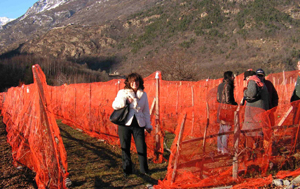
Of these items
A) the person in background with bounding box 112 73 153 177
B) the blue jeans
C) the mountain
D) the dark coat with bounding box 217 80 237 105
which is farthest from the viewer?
the mountain

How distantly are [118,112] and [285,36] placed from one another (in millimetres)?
87000

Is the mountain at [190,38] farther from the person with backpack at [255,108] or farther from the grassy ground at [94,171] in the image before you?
the person with backpack at [255,108]

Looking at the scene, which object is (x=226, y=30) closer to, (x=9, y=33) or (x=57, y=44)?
(x=57, y=44)

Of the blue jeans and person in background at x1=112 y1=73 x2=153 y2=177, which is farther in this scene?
person in background at x1=112 y1=73 x2=153 y2=177

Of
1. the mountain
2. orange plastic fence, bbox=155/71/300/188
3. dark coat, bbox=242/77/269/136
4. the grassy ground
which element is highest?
the mountain

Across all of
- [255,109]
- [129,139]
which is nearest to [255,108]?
[255,109]

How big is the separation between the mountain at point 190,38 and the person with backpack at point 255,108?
33529 millimetres

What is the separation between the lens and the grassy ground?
418 cm

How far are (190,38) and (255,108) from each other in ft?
336

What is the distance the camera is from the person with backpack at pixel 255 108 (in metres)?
3.84

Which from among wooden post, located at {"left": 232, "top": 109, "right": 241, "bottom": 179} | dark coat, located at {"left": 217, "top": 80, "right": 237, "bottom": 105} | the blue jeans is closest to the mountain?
dark coat, located at {"left": 217, "top": 80, "right": 237, "bottom": 105}

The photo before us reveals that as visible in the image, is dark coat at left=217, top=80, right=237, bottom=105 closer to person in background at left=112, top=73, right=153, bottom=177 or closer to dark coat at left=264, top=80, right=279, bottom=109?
dark coat at left=264, top=80, right=279, bottom=109

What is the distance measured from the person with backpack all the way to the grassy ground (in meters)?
1.54

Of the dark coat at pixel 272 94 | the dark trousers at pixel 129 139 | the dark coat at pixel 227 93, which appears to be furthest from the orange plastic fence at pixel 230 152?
the dark coat at pixel 227 93
